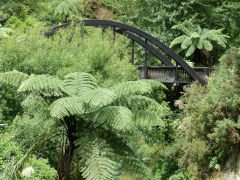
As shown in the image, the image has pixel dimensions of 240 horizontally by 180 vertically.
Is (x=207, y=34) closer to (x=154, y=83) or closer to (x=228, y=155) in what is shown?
(x=228, y=155)

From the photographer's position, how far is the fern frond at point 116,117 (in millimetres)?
5227

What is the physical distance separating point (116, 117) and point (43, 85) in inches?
49.1

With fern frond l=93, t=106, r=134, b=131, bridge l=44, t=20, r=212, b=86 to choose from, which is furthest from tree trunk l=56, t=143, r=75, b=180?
bridge l=44, t=20, r=212, b=86

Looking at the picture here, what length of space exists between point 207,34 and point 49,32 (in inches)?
384

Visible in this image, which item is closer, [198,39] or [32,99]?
[32,99]

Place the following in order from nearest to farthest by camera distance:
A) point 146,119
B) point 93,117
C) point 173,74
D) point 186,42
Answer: point 93,117 < point 146,119 < point 173,74 < point 186,42

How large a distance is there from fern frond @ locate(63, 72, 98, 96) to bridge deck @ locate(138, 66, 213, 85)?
1021 centimetres

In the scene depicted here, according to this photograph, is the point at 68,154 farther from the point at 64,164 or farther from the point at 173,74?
the point at 173,74

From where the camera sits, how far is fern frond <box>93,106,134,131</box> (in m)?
5.23

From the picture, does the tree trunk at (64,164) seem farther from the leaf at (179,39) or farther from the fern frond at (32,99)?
the leaf at (179,39)

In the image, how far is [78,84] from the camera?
6.50m

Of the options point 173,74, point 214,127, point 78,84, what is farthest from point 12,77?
point 173,74

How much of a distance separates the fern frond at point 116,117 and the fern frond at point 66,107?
33 cm

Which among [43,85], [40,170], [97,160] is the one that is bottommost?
[40,170]
